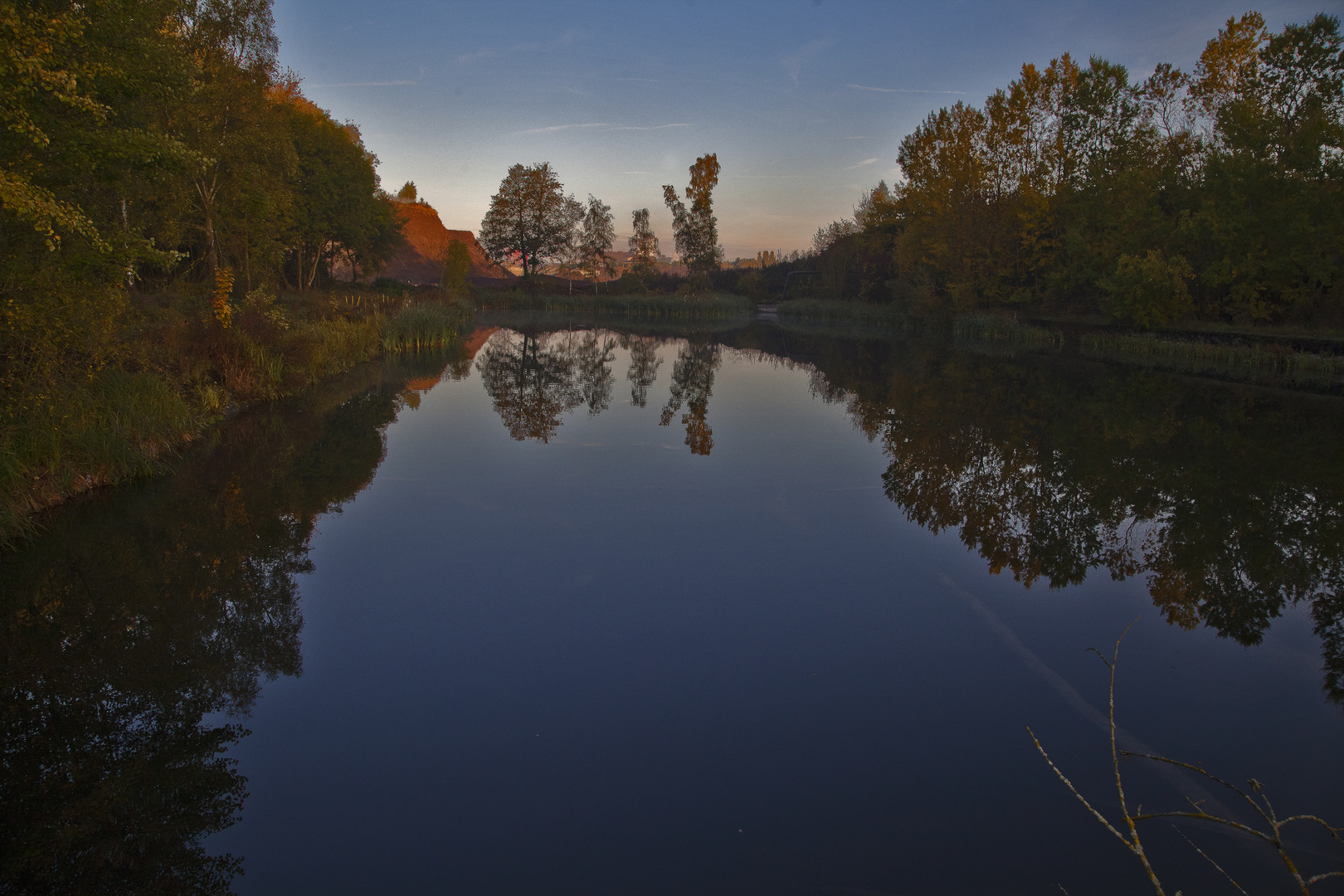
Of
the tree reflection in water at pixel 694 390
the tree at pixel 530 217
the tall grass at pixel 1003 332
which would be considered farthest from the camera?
the tree at pixel 530 217

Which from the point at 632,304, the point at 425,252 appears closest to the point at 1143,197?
the point at 632,304

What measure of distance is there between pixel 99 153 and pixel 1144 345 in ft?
82.1

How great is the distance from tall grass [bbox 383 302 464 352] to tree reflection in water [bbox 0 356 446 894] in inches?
566

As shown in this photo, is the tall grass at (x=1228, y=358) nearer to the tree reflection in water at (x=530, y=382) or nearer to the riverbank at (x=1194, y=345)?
the riverbank at (x=1194, y=345)

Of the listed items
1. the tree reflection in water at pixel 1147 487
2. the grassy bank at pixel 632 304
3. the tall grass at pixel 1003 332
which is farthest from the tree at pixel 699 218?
the tree reflection in water at pixel 1147 487

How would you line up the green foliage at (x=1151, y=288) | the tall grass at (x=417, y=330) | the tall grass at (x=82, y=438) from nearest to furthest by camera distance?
1. the tall grass at (x=82, y=438)
2. the tall grass at (x=417, y=330)
3. the green foliage at (x=1151, y=288)

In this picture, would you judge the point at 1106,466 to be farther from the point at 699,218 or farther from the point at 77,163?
the point at 699,218

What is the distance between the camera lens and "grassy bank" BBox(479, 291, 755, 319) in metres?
44.5

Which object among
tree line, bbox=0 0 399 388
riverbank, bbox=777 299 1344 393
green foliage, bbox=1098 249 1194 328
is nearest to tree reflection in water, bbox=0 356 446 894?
tree line, bbox=0 0 399 388

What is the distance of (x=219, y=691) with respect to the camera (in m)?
3.88

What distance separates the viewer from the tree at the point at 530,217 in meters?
55.1

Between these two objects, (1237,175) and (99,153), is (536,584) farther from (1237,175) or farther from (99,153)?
(1237,175)

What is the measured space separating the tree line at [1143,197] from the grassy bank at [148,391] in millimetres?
23043

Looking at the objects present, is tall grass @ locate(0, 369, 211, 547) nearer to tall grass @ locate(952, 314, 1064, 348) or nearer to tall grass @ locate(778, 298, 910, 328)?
tall grass @ locate(952, 314, 1064, 348)
